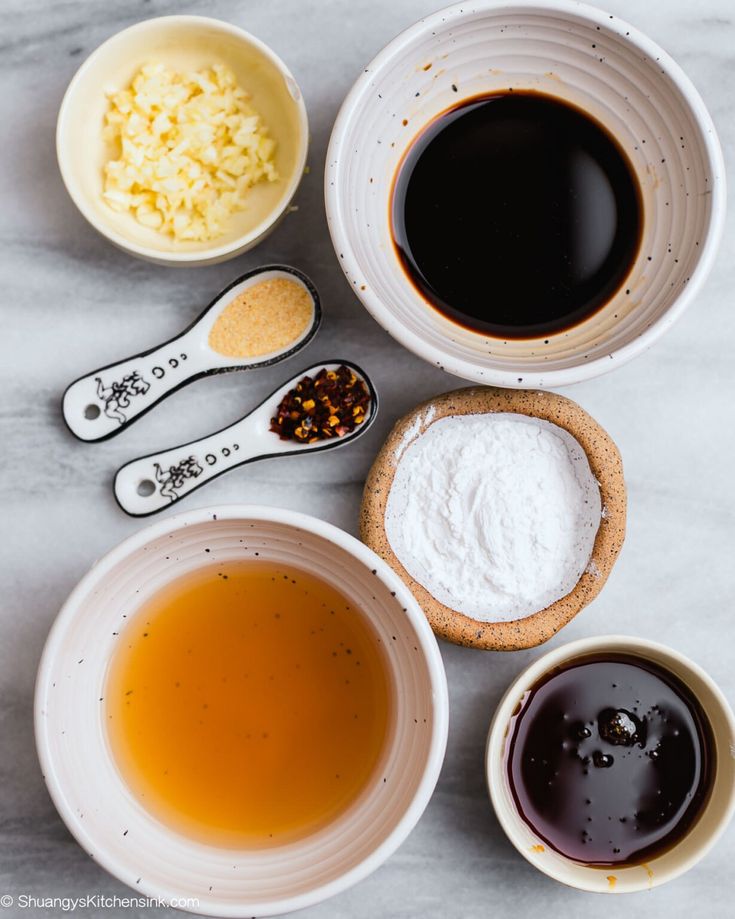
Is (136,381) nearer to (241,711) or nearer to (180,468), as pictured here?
(180,468)

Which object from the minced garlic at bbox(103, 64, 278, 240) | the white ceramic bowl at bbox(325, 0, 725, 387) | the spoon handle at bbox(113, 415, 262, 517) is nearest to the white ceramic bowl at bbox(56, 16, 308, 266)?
the minced garlic at bbox(103, 64, 278, 240)

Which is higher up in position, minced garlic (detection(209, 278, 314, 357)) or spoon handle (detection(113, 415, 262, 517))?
minced garlic (detection(209, 278, 314, 357))

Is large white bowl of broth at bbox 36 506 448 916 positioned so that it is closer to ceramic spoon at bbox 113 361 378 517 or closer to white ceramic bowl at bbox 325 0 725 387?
ceramic spoon at bbox 113 361 378 517

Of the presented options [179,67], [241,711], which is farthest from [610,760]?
[179,67]

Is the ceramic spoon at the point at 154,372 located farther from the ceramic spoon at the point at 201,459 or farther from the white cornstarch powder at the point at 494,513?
the white cornstarch powder at the point at 494,513

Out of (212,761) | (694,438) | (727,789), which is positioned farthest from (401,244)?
(727,789)

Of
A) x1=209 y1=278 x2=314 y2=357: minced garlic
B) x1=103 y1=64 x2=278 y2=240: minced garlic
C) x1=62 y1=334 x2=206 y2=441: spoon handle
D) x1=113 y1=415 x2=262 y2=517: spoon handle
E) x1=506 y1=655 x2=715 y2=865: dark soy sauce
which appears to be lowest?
x1=506 y1=655 x2=715 y2=865: dark soy sauce

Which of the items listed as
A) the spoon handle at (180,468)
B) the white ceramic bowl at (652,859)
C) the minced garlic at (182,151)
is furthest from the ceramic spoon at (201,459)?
the white ceramic bowl at (652,859)
